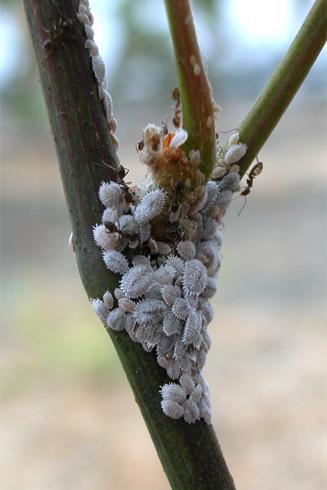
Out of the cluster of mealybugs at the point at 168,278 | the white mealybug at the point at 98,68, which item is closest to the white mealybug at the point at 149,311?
the cluster of mealybugs at the point at 168,278

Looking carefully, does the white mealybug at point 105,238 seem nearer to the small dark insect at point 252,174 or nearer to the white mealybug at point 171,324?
the white mealybug at point 171,324

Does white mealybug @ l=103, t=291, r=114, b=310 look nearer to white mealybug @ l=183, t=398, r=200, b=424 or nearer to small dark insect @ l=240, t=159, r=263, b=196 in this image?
white mealybug @ l=183, t=398, r=200, b=424

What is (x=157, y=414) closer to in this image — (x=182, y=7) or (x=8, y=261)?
(x=182, y=7)

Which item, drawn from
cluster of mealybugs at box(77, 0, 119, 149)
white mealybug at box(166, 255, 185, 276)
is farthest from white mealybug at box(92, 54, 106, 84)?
white mealybug at box(166, 255, 185, 276)

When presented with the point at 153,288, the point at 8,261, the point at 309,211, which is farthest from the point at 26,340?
the point at 153,288

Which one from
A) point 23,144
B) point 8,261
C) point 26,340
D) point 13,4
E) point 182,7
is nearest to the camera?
point 182,7

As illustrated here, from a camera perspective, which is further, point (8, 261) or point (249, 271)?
point (8, 261)
